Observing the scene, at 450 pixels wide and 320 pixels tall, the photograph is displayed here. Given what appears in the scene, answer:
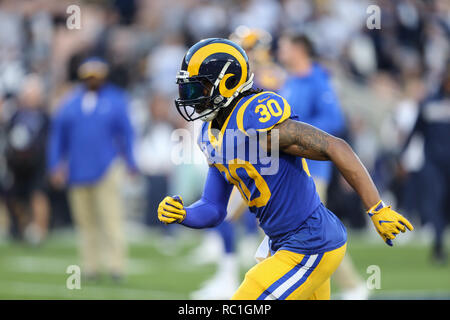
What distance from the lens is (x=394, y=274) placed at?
406 inches

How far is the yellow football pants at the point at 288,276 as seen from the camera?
184 inches

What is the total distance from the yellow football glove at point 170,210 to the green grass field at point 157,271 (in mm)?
3449

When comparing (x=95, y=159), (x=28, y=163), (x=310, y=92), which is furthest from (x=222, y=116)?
(x=28, y=163)

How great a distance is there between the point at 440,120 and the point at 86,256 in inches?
198

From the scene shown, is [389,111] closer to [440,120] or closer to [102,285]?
[440,120]

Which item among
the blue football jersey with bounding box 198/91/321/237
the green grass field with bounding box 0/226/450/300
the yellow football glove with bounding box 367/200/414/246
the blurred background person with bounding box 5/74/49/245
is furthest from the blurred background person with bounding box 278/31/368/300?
the blurred background person with bounding box 5/74/49/245

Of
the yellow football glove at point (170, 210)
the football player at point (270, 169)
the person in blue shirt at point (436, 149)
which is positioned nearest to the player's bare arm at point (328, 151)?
the football player at point (270, 169)

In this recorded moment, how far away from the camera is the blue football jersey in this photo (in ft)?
15.3

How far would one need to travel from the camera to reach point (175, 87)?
16391 mm

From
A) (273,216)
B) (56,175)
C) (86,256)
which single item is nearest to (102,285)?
(86,256)

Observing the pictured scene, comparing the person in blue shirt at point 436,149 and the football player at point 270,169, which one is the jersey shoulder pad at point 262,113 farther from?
the person in blue shirt at point 436,149

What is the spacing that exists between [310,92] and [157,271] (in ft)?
12.1

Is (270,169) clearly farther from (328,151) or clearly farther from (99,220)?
(99,220)
